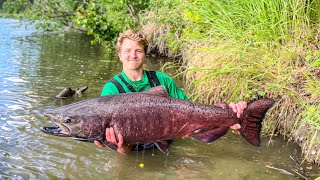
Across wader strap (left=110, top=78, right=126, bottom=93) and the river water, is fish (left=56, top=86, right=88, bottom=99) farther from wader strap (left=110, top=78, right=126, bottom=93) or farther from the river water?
wader strap (left=110, top=78, right=126, bottom=93)

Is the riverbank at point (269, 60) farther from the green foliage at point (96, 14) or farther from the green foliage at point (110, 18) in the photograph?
the green foliage at point (96, 14)

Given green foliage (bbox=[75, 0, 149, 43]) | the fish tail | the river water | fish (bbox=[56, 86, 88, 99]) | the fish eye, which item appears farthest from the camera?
green foliage (bbox=[75, 0, 149, 43])

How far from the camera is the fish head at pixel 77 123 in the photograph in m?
3.38

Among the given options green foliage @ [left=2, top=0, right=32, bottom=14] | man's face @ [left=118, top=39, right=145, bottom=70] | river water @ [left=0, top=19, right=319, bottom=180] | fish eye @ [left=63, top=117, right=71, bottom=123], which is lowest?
river water @ [left=0, top=19, right=319, bottom=180]

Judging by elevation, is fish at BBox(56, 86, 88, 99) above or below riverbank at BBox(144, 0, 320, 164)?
below

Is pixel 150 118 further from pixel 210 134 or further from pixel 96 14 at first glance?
pixel 96 14

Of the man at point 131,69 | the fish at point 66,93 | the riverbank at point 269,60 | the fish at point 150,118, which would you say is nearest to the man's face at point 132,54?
the man at point 131,69

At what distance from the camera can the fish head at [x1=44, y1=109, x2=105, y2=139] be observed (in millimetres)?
3385

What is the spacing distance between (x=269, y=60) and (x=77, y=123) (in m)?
3.18

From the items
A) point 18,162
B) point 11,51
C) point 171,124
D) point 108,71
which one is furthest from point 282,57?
point 11,51

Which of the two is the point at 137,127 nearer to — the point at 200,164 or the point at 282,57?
the point at 200,164

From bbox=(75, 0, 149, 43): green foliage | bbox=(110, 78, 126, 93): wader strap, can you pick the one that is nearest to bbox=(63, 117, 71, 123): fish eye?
bbox=(110, 78, 126, 93): wader strap

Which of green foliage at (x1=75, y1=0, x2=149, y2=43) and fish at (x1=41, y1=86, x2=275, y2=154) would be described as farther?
green foliage at (x1=75, y1=0, x2=149, y2=43)

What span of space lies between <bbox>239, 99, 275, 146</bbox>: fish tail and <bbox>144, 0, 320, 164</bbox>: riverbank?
1238mm
